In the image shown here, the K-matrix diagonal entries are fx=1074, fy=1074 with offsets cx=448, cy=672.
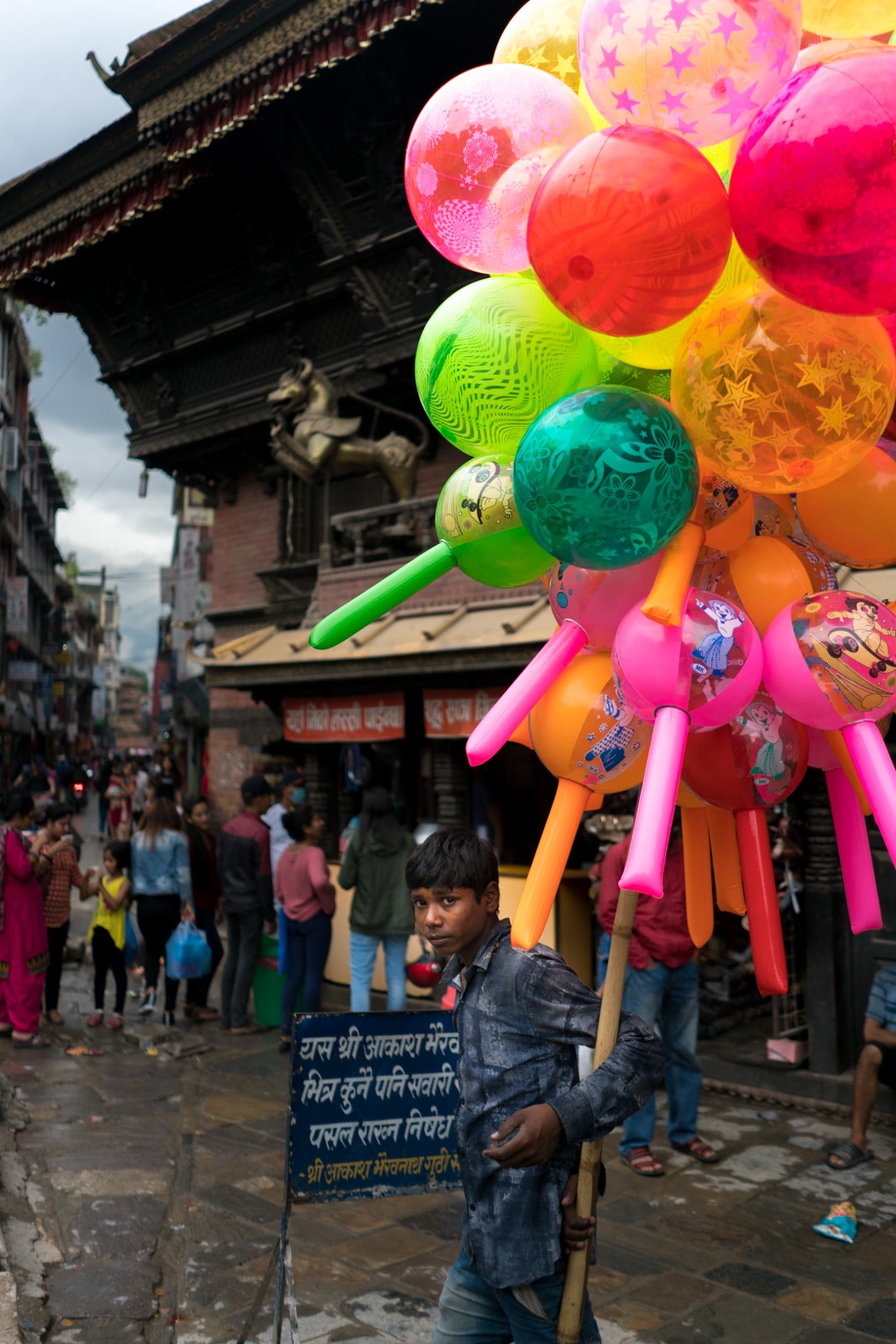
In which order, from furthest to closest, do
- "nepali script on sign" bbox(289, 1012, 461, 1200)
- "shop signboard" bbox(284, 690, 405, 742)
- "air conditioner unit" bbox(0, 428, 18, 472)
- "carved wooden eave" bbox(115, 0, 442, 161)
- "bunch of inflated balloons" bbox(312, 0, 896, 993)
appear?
"air conditioner unit" bbox(0, 428, 18, 472)
"carved wooden eave" bbox(115, 0, 442, 161)
"shop signboard" bbox(284, 690, 405, 742)
"nepali script on sign" bbox(289, 1012, 461, 1200)
"bunch of inflated balloons" bbox(312, 0, 896, 993)

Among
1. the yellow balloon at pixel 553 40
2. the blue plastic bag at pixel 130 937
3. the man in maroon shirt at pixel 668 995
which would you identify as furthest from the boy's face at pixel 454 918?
the blue plastic bag at pixel 130 937

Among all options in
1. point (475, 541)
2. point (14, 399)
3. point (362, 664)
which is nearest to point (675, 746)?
point (475, 541)

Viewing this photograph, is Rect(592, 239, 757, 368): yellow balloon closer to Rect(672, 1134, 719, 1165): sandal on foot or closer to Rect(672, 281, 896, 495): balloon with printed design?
Rect(672, 281, 896, 495): balloon with printed design

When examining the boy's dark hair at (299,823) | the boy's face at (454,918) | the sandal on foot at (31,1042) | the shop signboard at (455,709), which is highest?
the shop signboard at (455,709)

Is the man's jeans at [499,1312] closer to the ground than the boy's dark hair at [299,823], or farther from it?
closer to the ground

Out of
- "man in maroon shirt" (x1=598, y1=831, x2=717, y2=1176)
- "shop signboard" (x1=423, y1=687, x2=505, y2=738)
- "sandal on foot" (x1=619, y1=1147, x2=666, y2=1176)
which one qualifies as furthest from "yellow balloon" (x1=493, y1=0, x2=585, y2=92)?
"shop signboard" (x1=423, y1=687, x2=505, y2=738)

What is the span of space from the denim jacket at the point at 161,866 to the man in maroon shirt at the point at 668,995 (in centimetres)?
403

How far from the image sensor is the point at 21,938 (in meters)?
8.29

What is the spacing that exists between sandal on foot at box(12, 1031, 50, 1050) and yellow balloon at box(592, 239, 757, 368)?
25.4 feet

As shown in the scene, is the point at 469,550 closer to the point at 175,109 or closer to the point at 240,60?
the point at 240,60

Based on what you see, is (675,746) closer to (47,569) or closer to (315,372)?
(315,372)

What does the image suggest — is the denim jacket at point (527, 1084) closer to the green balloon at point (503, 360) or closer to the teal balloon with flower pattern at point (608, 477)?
the teal balloon with flower pattern at point (608, 477)

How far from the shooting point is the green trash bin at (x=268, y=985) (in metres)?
8.91

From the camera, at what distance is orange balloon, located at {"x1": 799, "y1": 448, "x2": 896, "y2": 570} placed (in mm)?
2535
